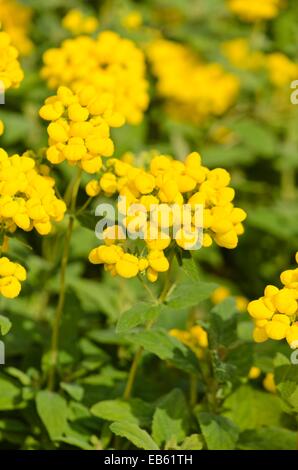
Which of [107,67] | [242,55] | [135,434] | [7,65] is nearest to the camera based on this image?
[135,434]

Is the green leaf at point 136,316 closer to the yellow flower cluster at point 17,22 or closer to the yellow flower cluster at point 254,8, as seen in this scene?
the yellow flower cluster at point 17,22

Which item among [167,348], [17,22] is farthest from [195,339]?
[17,22]

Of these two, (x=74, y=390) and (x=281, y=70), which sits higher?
(x=281, y=70)

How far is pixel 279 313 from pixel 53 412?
737mm

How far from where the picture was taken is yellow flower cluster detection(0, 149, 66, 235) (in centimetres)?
195

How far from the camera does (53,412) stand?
232cm

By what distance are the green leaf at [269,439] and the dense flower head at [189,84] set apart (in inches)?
82.1

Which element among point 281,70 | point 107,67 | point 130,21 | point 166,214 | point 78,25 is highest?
point 281,70

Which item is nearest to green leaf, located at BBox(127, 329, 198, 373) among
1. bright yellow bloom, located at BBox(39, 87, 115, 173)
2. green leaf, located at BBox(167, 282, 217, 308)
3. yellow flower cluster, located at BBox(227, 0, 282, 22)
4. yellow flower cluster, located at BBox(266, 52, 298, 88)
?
green leaf, located at BBox(167, 282, 217, 308)

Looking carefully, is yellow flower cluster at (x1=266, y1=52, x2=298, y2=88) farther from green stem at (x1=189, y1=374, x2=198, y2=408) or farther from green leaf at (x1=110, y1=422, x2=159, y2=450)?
green leaf at (x1=110, y1=422, x2=159, y2=450)

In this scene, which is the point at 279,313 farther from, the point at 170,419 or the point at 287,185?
the point at 287,185

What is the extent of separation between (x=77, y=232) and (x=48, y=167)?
1.06 meters

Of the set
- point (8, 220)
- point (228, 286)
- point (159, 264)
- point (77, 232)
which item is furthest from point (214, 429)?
point (228, 286)

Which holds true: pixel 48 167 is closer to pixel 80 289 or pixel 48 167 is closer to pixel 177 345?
pixel 177 345
